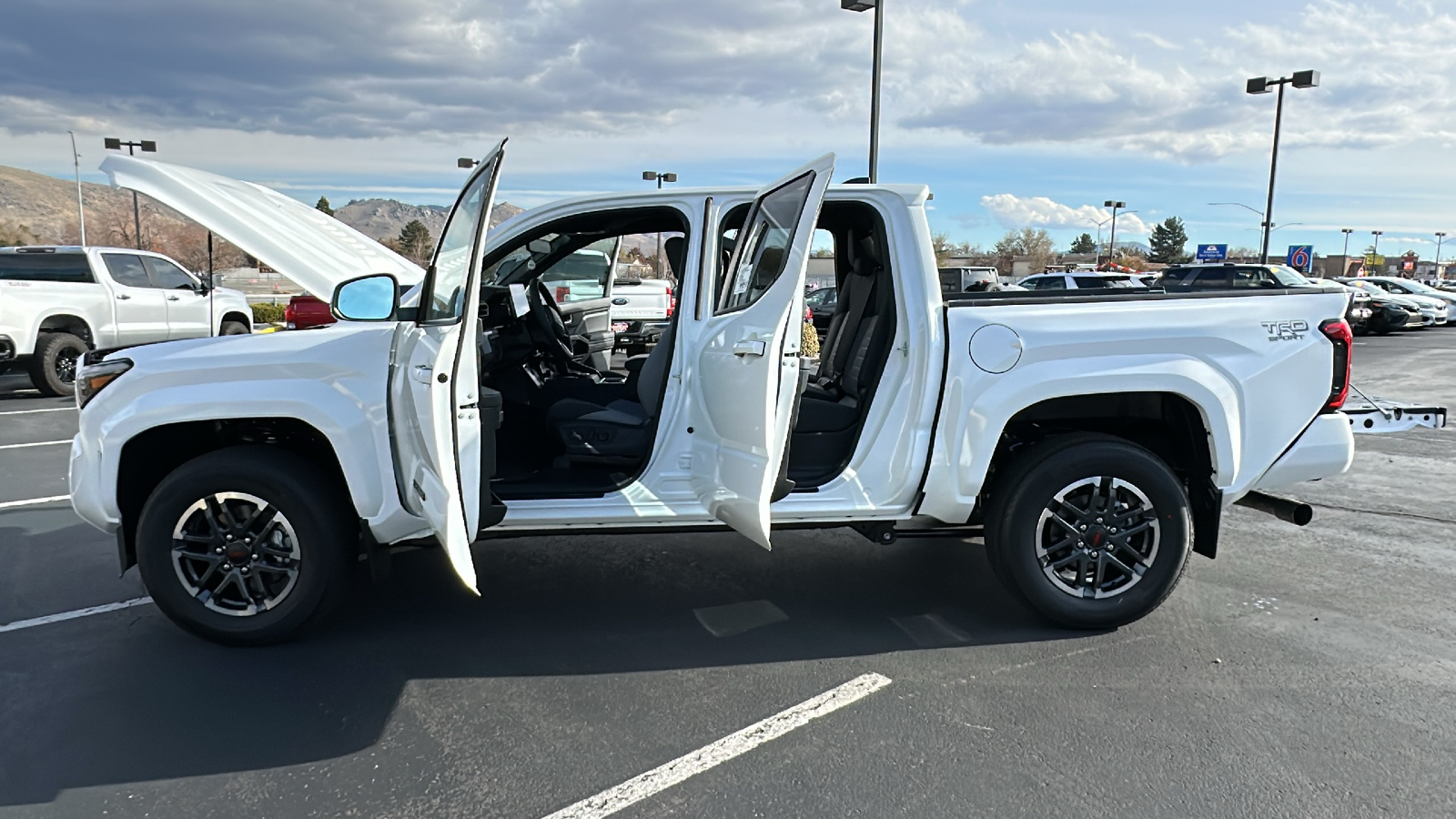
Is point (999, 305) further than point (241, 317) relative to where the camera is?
No

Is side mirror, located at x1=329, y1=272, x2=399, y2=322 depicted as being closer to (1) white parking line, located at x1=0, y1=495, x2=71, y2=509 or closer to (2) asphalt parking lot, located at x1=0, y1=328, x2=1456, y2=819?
(2) asphalt parking lot, located at x1=0, y1=328, x2=1456, y2=819

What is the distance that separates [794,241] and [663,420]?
3.32 feet

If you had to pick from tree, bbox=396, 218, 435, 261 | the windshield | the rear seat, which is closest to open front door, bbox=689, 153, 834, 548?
the rear seat

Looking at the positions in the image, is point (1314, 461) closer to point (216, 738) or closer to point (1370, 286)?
point (216, 738)

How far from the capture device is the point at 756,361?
131 inches

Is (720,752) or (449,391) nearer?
(720,752)

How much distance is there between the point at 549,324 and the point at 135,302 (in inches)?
383

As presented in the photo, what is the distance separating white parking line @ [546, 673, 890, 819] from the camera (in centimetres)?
269

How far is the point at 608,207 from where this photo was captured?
4.06m

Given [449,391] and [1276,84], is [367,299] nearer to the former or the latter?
[449,391]

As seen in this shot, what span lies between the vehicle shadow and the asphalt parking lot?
15 mm

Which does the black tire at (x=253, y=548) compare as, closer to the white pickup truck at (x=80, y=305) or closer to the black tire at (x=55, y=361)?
the white pickup truck at (x=80, y=305)

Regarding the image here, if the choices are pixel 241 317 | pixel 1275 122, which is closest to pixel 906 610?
pixel 241 317

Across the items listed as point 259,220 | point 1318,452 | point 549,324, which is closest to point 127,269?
point 549,324
